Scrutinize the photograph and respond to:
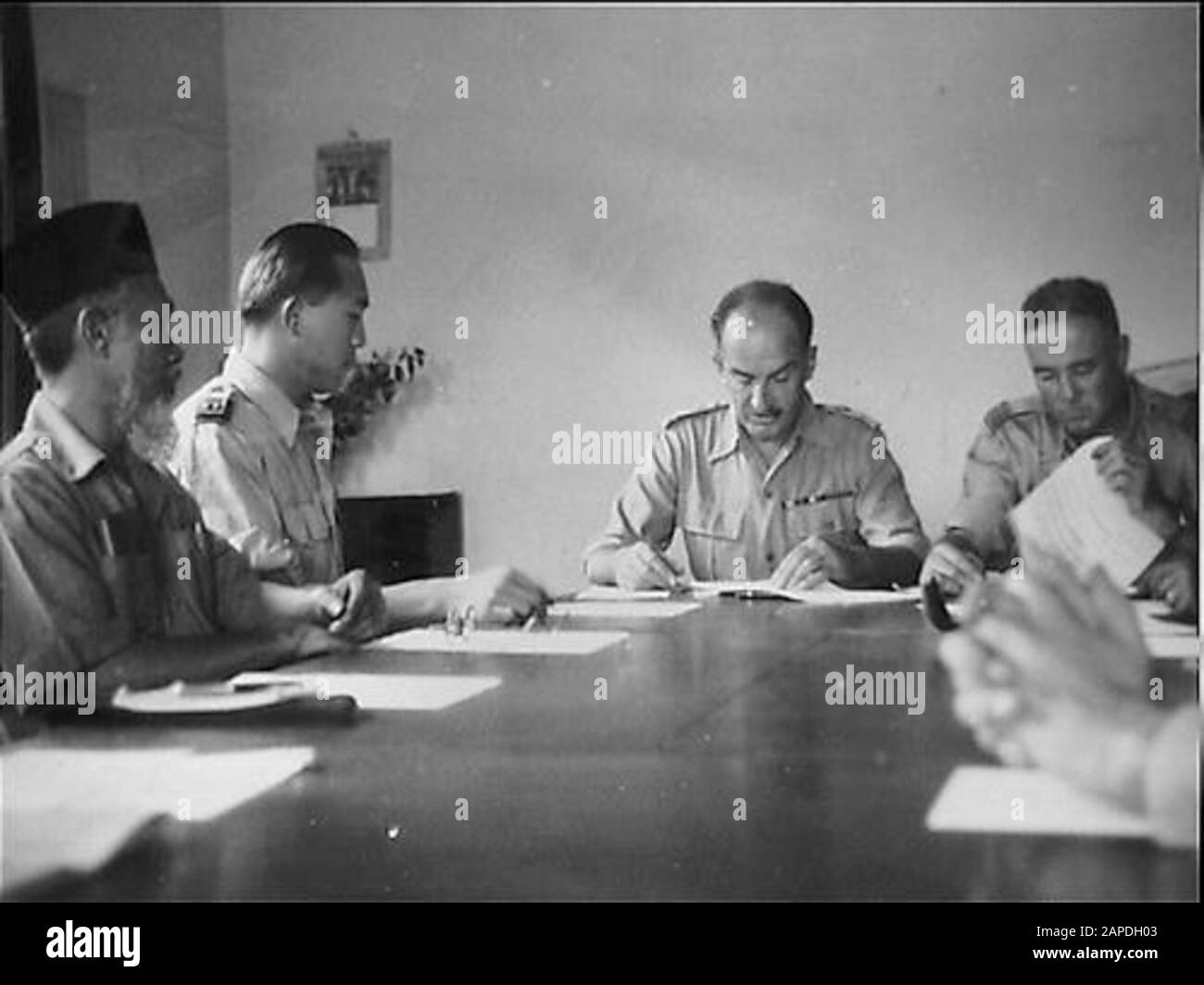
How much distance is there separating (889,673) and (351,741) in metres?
0.49

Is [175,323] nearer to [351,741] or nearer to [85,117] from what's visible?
[85,117]

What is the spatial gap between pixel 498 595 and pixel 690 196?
1.35ft

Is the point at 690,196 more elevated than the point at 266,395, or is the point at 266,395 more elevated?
the point at 690,196

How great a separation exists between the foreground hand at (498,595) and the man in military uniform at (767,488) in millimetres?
59

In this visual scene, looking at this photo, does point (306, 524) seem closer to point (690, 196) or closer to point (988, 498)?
point (690, 196)

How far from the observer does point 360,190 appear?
1678mm

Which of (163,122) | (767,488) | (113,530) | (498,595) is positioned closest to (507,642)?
(498,595)

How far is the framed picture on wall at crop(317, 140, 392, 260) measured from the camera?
5.49 feet

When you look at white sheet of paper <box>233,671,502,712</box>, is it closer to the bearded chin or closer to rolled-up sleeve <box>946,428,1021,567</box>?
the bearded chin

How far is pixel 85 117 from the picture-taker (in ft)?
5.60

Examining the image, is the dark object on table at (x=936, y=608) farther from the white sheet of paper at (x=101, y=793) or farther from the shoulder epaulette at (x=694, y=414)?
the white sheet of paper at (x=101, y=793)

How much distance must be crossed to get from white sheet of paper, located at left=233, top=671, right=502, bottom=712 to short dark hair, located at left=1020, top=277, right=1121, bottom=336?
601 millimetres
